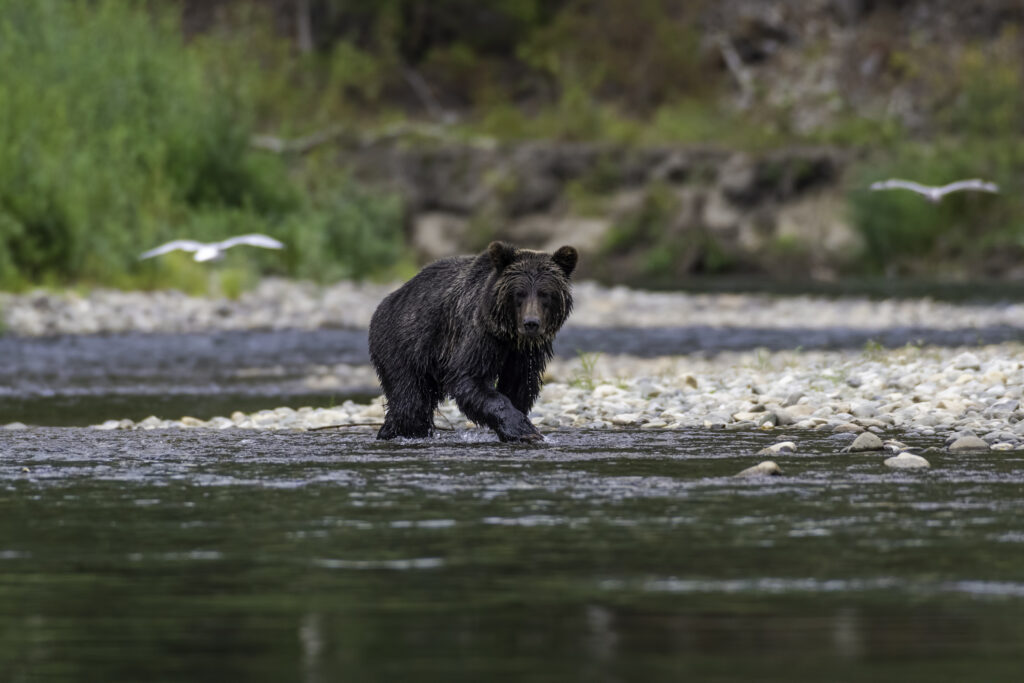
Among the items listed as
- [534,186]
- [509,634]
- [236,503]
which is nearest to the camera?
[509,634]

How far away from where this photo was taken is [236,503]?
655cm

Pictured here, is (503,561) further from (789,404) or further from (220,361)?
(220,361)

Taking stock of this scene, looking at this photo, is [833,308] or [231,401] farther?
[833,308]

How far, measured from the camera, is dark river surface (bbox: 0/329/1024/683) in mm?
3939

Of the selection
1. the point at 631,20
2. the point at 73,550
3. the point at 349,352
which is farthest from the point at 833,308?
the point at 631,20

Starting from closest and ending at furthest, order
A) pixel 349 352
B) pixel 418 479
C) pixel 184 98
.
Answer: pixel 418 479, pixel 349 352, pixel 184 98

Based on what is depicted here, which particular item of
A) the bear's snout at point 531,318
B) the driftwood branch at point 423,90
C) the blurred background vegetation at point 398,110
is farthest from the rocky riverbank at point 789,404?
the driftwood branch at point 423,90

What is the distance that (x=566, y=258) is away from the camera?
870 cm

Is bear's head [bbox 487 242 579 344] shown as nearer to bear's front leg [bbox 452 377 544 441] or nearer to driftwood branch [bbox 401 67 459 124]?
bear's front leg [bbox 452 377 544 441]

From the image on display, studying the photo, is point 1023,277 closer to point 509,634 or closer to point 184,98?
point 184,98

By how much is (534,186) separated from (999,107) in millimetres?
10476

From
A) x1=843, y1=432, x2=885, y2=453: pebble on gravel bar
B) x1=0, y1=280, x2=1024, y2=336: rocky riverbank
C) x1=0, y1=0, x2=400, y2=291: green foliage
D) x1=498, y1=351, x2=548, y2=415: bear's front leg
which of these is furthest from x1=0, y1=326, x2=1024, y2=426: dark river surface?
x1=843, y1=432, x2=885, y2=453: pebble on gravel bar

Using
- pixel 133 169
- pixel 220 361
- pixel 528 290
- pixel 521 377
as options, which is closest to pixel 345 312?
pixel 133 169

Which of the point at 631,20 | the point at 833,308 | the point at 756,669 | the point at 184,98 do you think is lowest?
the point at 756,669
